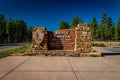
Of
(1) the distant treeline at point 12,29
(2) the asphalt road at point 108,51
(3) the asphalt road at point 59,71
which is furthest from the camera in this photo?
(1) the distant treeline at point 12,29

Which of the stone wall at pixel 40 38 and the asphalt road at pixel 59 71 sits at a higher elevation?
the stone wall at pixel 40 38

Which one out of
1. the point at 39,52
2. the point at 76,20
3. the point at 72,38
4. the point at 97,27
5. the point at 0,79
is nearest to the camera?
the point at 0,79

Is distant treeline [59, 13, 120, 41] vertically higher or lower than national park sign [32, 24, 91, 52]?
higher

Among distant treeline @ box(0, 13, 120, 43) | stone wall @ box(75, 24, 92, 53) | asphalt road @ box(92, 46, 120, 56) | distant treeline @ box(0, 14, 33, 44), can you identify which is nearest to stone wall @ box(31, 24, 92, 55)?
stone wall @ box(75, 24, 92, 53)

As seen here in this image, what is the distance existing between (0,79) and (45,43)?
9670mm

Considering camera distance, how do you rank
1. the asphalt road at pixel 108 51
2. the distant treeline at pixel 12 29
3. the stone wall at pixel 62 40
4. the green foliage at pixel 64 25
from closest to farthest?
1. the stone wall at pixel 62 40
2. the asphalt road at pixel 108 51
3. the distant treeline at pixel 12 29
4. the green foliage at pixel 64 25

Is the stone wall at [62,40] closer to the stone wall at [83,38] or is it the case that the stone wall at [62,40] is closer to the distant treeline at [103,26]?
the stone wall at [83,38]

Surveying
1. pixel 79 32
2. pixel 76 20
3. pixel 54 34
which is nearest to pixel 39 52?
pixel 54 34

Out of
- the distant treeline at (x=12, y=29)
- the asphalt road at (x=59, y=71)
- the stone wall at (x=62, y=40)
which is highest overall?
the distant treeline at (x=12, y=29)

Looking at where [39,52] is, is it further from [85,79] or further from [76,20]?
[76,20]

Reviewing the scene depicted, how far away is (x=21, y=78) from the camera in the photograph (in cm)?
635

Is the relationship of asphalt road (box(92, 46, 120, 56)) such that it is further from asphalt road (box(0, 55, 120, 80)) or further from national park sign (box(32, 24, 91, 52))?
asphalt road (box(0, 55, 120, 80))

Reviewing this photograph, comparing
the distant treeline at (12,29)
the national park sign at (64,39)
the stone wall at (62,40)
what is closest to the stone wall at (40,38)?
the national park sign at (64,39)

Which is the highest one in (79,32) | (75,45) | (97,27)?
(97,27)
